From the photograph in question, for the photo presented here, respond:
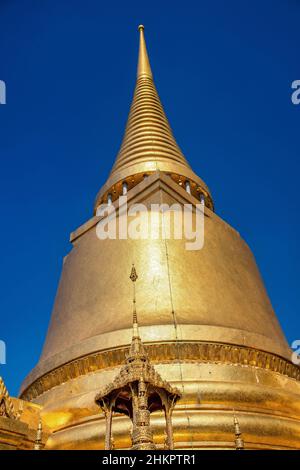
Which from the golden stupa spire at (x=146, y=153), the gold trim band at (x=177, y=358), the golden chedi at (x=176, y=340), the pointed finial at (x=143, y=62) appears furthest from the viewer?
the pointed finial at (x=143, y=62)

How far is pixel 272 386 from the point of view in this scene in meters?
9.93

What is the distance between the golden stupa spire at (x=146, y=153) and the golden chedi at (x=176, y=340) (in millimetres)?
1656

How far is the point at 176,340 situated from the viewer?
32.0 ft

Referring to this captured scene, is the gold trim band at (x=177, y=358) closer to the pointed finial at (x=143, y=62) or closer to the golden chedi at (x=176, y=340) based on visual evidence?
the golden chedi at (x=176, y=340)

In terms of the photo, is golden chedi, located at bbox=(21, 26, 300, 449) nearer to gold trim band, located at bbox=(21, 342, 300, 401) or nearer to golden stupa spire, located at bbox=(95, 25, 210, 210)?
gold trim band, located at bbox=(21, 342, 300, 401)

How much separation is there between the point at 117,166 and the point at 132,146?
991 mm

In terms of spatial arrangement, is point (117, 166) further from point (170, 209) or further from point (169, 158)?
point (170, 209)

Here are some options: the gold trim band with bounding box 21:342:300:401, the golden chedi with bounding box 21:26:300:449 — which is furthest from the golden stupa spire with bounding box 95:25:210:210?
the gold trim band with bounding box 21:342:300:401

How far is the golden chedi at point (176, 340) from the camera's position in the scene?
8844 mm

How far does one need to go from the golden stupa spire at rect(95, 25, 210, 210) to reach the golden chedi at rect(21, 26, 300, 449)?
1656 millimetres

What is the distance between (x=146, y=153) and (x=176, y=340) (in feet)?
25.2

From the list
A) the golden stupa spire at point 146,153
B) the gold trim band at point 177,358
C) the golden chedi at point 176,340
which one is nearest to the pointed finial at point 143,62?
the golden stupa spire at point 146,153

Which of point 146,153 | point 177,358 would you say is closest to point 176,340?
point 177,358

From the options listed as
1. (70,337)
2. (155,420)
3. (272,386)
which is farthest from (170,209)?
(155,420)
